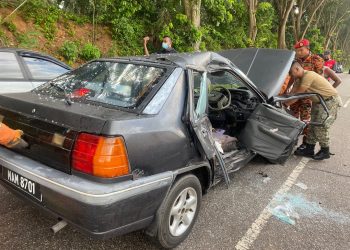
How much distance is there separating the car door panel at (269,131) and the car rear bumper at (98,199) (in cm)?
189

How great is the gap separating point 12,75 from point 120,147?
3.36 m

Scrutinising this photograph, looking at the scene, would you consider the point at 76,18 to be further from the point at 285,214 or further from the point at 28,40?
the point at 285,214

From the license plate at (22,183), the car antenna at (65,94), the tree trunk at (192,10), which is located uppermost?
the tree trunk at (192,10)

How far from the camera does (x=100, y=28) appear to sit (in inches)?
462

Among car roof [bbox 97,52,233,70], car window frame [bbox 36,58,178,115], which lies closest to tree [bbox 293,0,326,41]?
car roof [bbox 97,52,233,70]

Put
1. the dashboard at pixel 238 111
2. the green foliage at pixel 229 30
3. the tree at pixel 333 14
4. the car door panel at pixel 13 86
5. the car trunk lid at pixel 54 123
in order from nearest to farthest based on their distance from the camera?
the car trunk lid at pixel 54 123 < the dashboard at pixel 238 111 < the car door panel at pixel 13 86 < the green foliage at pixel 229 30 < the tree at pixel 333 14

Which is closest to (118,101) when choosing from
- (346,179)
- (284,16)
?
(346,179)

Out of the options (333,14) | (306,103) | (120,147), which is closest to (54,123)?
(120,147)

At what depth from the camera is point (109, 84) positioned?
2852mm

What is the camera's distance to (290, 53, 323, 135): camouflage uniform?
5727mm

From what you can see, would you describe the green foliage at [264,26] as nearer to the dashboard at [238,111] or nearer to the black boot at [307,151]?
the black boot at [307,151]

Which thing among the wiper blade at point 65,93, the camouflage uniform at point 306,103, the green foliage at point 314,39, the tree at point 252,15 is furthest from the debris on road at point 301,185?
the green foliage at point 314,39

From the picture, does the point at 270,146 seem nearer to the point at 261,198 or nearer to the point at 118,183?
the point at 261,198

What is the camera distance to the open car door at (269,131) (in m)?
4.02
